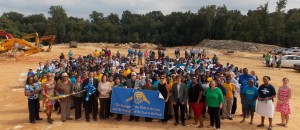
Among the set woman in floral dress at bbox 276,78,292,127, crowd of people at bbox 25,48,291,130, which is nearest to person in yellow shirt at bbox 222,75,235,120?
Result: crowd of people at bbox 25,48,291,130

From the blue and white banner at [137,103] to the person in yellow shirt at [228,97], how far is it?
2.11 meters

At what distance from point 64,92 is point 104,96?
1258 mm

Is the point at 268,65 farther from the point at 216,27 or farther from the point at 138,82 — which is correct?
the point at 216,27

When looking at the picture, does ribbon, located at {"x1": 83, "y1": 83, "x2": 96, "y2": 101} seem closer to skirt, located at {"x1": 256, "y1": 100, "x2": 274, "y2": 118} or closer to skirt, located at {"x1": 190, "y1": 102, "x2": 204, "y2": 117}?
skirt, located at {"x1": 190, "y1": 102, "x2": 204, "y2": 117}

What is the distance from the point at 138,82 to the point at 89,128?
214 centimetres

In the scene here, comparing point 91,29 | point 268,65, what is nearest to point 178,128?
point 268,65

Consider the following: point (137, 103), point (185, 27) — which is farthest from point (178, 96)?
point (185, 27)

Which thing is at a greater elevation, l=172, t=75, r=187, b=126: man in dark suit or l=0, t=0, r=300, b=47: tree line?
l=0, t=0, r=300, b=47: tree line

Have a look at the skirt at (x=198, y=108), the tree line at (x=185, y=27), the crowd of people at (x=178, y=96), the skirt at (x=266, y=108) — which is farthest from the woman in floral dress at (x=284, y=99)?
the tree line at (x=185, y=27)

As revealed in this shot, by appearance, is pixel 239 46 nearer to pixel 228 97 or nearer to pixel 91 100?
pixel 228 97

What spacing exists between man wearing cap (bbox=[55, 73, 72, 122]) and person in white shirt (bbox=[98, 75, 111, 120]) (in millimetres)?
983

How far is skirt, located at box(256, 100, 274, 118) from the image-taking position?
29.5 ft

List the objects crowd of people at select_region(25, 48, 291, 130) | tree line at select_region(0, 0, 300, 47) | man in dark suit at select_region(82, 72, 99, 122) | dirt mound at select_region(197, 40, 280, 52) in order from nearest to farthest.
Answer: crowd of people at select_region(25, 48, 291, 130)
man in dark suit at select_region(82, 72, 99, 122)
dirt mound at select_region(197, 40, 280, 52)
tree line at select_region(0, 0, 300, 47)

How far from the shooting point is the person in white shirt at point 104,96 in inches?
376
